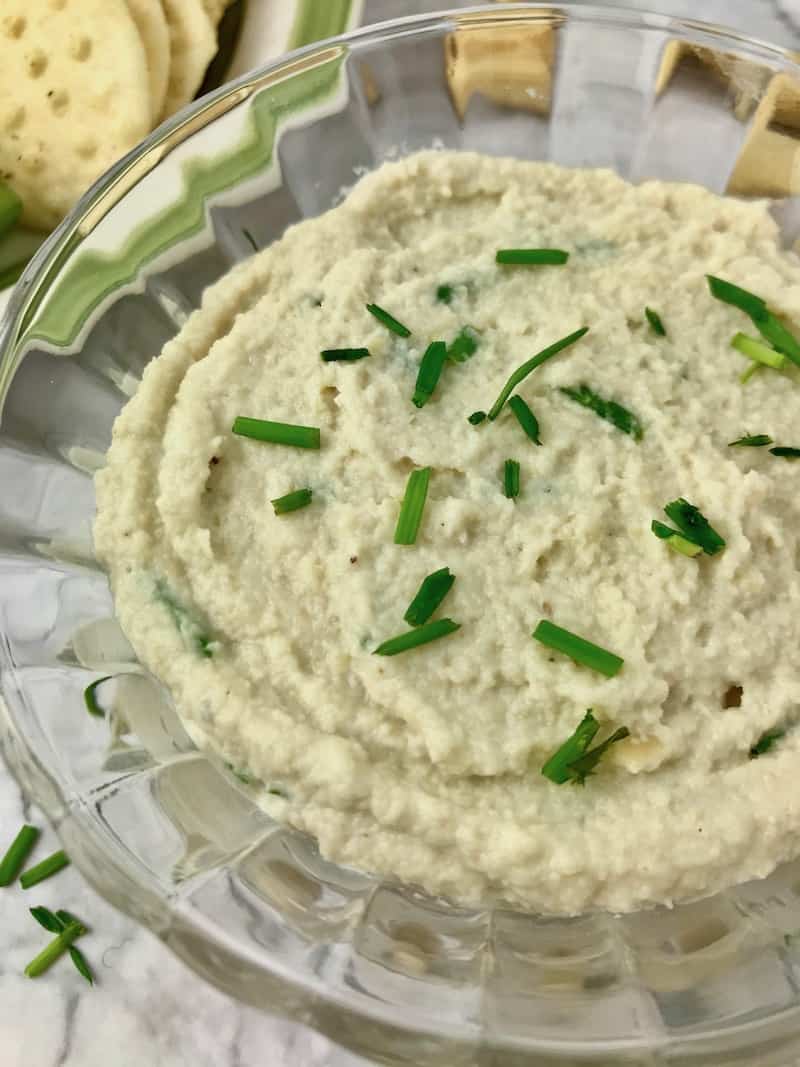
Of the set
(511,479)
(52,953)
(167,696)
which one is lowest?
(52,953)

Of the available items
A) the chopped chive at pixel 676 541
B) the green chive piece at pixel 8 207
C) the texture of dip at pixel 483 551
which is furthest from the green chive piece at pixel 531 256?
the green chive piece at pixel 8 207

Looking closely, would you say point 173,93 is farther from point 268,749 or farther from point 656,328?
point 268,749

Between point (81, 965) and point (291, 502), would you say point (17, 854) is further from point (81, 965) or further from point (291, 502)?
point (291, 502)

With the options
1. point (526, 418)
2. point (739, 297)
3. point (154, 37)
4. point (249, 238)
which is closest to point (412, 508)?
point (526, 418)

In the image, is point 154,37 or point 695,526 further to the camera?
point 154,37

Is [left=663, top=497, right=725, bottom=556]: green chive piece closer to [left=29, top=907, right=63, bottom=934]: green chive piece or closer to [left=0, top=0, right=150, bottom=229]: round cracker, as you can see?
[left=29, top=907, right=63, bottom=934]: green chive piece

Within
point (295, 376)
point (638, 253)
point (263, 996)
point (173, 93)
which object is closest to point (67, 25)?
point (173, 93)

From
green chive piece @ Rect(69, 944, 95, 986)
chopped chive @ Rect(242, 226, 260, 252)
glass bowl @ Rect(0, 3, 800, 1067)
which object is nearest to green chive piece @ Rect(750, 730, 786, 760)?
glass bowl @ Rect(0, 3, 800, 1067)

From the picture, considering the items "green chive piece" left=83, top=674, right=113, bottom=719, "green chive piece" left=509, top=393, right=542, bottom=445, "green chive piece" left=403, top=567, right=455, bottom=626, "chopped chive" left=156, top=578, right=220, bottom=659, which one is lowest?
"green chive piece" left=83, top=674, right=113, bottom=719
